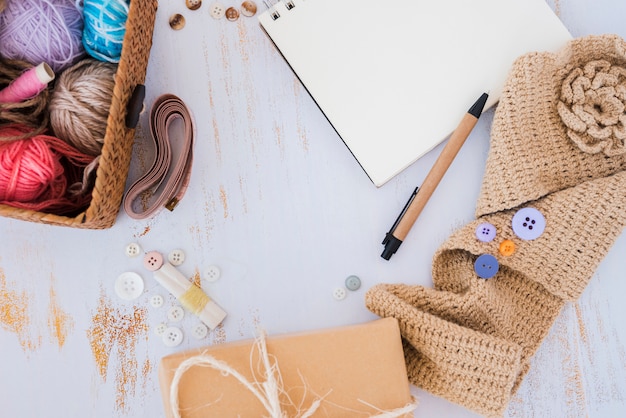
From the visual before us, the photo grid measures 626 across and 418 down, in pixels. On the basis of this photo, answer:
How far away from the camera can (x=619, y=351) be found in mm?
774

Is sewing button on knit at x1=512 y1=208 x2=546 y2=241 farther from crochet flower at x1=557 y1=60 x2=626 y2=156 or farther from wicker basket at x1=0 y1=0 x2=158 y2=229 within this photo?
wicker basket at x1=0 y1=0 x2=158 y2=229

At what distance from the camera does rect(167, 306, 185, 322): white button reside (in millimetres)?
751

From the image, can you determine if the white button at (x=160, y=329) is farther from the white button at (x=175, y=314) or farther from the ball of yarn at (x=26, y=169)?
the ball of yarn at (x=26, y=169)

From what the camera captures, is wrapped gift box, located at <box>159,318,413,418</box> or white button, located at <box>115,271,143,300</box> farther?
white button, located at <box>115,271,143,300</box>

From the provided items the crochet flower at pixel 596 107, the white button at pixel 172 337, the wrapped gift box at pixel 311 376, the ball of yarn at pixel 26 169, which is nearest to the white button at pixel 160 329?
the white button at pixel 172 337

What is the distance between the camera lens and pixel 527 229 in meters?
0.73

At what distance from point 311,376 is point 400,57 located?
0.45m

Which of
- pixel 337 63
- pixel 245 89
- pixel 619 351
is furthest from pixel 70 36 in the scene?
pixel 619 351

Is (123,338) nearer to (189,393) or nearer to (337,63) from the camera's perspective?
(189,393)

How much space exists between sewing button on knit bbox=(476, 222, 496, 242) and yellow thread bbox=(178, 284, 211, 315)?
0.38 metres

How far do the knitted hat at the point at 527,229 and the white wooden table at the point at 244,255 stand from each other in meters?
0.04

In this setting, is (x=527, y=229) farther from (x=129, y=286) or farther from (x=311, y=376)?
(x=129, y=286)

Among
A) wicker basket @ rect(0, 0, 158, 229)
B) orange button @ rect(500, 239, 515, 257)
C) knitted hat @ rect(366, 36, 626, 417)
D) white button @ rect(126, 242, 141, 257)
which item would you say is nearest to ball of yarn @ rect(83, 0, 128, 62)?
wicker basket @ rect(0, 0, 158, 229)

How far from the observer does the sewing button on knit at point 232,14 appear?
0.80 metres
